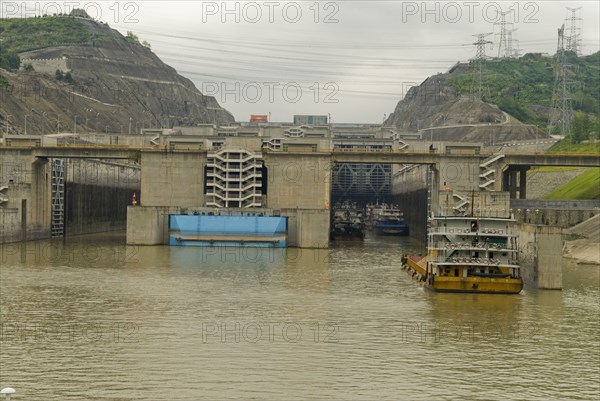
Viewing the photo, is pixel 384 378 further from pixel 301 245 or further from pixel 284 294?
pixel 301 245

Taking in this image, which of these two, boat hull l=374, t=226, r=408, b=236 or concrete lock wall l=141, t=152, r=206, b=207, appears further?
boat hull l=374, t=226, r=408, b=236

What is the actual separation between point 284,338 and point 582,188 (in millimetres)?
99300

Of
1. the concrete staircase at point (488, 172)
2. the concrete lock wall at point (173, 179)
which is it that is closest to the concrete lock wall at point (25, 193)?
the concrete lock wall at point (173, 179)

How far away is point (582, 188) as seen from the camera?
129875 mm

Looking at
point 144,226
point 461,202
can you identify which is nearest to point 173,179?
point 144,226

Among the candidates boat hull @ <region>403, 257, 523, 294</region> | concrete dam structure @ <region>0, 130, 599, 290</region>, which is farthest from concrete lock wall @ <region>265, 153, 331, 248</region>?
boat hull @ <region>403, 257, 523, 294</region>

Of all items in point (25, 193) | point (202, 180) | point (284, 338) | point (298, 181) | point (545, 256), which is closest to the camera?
point (284, 338)

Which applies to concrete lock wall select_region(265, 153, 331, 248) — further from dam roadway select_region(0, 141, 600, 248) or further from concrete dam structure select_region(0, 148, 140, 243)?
concrete dam structure select_region(0, 148, 140, 243)

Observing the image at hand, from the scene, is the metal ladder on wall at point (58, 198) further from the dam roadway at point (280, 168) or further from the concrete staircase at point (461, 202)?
the concrete staircase at point (461, 202)

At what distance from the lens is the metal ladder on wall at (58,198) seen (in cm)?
11531

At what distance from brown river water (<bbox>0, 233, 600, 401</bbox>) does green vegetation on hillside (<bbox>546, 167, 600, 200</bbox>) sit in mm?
55806

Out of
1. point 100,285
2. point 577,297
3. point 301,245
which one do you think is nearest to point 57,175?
point 301,245

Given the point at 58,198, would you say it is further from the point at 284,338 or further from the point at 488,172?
the point at 284,338

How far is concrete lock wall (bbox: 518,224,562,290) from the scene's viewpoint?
198 feet
